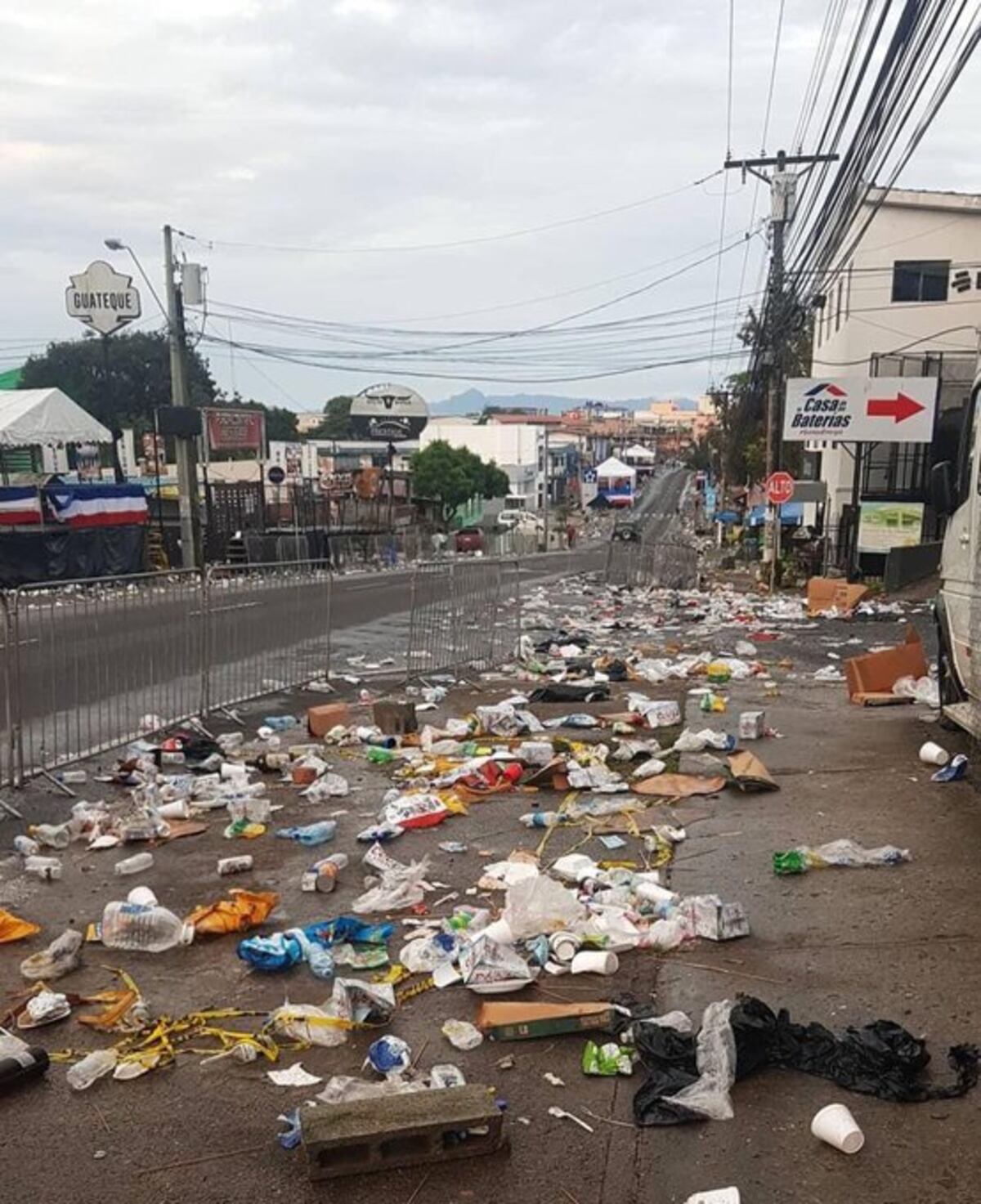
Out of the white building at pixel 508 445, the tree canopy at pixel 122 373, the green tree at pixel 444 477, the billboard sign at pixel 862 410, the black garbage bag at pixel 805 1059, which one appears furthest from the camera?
the white building at pixel 508 445

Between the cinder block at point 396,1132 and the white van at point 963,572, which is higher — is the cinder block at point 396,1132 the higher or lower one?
the lower one

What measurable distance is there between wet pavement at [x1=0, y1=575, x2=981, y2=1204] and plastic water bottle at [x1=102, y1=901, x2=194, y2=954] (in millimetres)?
64

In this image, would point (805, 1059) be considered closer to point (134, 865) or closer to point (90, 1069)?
point (90, 1069)

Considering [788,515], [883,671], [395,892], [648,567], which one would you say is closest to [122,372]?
[788,515]

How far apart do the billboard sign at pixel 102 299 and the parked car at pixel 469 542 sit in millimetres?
19035

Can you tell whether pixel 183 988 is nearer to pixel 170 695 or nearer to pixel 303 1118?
pixel 303 1118

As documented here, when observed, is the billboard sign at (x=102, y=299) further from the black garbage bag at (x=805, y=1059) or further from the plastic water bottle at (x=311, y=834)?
the black garbage bag at (x=805, y=1059)

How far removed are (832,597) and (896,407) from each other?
538 cm

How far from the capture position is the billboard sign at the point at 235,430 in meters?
34.0

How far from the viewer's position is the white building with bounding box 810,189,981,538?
25.9 metres

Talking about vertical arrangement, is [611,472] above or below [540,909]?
below

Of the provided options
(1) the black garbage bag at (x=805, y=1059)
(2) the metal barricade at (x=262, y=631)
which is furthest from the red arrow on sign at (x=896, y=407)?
(1) the black garbage bag at (x=805, y=1059)

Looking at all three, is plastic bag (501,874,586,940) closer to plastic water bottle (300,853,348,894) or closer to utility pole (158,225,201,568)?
plastic water bottle (300,853,348,894)

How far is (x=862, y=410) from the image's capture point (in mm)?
21344
